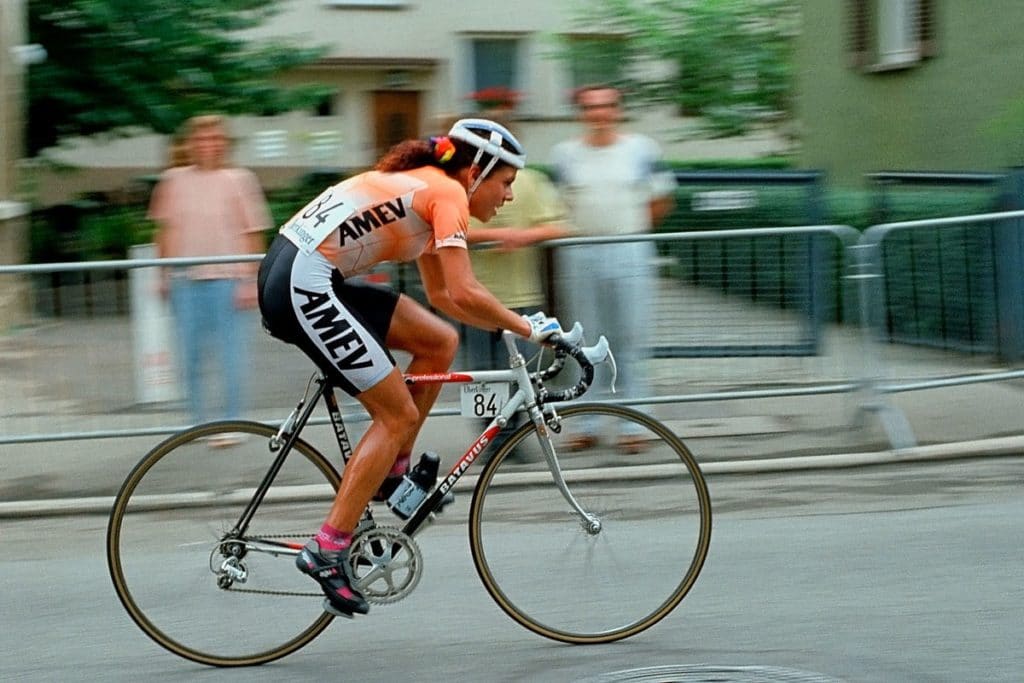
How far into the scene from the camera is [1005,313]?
9172mm

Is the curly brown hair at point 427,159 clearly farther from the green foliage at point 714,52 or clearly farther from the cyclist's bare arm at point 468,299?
the green foliage at point 714,52

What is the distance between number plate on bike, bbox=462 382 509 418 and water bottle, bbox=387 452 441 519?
0.20 meters

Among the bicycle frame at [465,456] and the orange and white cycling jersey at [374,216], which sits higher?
the orange and white cycling jersey at [374,216]

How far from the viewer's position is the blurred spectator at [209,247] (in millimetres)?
8250

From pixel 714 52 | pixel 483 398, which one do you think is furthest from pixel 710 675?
pixel 714 52

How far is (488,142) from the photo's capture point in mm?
5152

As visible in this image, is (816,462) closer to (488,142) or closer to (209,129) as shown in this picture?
(209,129)

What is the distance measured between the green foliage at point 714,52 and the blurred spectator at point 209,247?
2013 centimetres

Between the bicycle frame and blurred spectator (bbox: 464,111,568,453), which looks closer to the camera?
the bicycle frame

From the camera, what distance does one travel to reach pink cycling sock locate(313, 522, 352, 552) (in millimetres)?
5203

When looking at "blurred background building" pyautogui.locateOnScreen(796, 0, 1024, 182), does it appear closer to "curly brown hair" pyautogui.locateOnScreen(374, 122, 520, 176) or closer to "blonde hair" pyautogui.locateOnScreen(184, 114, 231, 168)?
"blonde hair" pyautogui.locateOnScreen(184, 114, 231, 168)

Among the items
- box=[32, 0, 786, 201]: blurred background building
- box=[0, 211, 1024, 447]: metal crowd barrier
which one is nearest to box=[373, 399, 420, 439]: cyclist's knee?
box=[0, 211, 1024, 447]: metal crowd barrier

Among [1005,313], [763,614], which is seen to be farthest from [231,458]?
[1005,313]

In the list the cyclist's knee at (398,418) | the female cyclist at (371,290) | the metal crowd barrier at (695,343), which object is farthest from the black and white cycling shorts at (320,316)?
the metal crowd barrier at (695,343)
